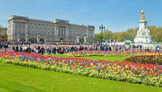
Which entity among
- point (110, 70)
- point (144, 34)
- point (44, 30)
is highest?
point (44, 30)

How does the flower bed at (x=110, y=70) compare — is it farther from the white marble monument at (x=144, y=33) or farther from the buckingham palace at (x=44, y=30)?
the buckingham palace at (x=44, y=30)

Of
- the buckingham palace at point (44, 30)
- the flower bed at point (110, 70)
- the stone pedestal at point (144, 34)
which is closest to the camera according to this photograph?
the flower bed at point (110, 70)

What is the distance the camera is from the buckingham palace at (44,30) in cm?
8327

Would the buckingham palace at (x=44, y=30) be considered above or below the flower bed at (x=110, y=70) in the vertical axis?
above

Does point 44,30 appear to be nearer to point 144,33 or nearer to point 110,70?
point 144,33

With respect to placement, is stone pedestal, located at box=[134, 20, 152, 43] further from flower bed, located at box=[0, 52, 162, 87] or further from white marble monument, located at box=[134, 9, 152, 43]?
flower bed, located at box=[0, 52, 162, 87]

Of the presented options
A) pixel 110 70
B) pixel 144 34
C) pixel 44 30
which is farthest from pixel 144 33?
pixel 44 30

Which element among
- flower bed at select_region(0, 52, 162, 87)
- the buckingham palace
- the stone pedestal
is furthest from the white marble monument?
flower bed at select_region(0, 52, 162, 87)

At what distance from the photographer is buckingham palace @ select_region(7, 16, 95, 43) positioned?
273ft

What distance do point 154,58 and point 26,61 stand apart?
10.7 m

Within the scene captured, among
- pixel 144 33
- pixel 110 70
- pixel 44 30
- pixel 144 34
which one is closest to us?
pixel 110 70

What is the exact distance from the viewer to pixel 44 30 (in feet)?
317

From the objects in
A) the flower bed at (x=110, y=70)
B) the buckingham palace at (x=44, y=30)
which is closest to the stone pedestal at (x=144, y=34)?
the buckingham palace at (x=44, y=30)

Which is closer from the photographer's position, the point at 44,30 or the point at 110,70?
the point at 110,70
